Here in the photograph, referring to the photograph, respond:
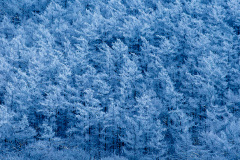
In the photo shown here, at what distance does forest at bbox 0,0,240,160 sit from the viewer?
43.1 ft

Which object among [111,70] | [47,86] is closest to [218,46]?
[111,70]

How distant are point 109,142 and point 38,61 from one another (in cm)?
683

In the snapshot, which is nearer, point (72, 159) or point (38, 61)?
point (72, 159)

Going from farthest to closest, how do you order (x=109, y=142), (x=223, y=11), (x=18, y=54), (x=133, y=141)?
1. (x=223, y=11)
2. (x=18, y=54)
3. (x=109, y=142)
4. (x=133, y=141)

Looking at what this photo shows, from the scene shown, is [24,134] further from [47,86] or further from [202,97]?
[202,97]

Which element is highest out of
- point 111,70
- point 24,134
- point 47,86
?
point 111,70

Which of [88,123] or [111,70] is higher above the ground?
[111,70]

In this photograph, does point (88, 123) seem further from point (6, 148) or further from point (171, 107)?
point (171, 107)

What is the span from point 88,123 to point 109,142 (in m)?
1.96

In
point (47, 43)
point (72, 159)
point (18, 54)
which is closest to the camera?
point (72, 159)

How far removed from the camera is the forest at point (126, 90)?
13.1 m

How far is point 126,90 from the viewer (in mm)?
14906

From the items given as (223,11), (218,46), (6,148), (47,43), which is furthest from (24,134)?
(223,11)

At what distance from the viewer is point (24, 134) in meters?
13.1
